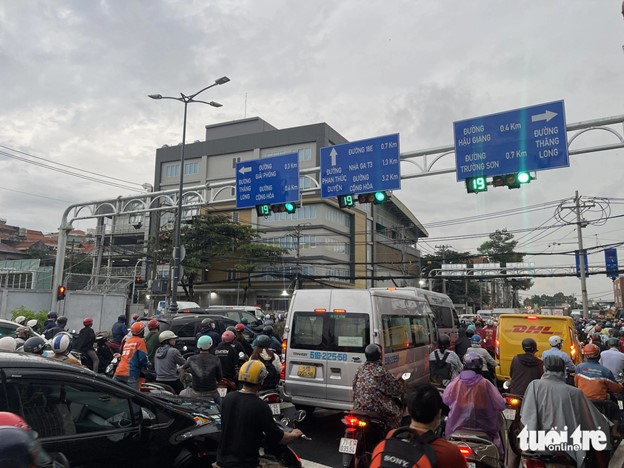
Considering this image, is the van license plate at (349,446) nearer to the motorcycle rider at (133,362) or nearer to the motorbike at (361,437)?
the motorbike at (361,437)

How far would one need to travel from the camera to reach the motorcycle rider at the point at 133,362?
24.2ft

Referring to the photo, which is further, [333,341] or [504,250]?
[504,250]

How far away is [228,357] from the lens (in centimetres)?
782

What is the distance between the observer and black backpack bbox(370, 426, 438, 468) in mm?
2387

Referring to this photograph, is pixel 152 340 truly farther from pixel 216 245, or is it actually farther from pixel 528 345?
pixel 216 245

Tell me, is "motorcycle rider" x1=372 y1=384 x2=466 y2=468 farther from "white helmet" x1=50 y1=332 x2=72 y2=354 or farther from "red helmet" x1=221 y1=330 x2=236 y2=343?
"red helmet" x1=221 y1=330 x2=236 y2=343

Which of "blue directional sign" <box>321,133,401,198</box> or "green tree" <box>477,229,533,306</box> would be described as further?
"green tree" <box>477,229,533,306</box>

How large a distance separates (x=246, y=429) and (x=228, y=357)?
15.0 feet

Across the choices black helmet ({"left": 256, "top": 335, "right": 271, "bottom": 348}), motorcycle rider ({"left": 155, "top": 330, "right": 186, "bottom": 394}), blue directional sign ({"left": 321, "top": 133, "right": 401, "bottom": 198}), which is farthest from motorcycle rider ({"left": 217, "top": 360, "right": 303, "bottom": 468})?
blue directional sign ({"left": 321, "top": 133, "right": 401, "bottom": 198})

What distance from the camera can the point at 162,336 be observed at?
763 cm

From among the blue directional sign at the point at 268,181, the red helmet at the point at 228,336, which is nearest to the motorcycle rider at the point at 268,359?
the red helmet at the point at 228,336

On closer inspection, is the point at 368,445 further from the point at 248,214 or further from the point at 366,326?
the point at 248,214

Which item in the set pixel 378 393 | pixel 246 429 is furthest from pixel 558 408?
pixel 246 429

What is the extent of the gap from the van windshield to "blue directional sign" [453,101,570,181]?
21.1ft
